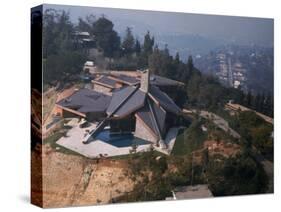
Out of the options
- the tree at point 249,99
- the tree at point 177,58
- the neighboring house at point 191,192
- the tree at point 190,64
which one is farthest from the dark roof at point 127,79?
the tree at point 249,99

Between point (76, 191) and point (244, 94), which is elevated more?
point (244, 94)

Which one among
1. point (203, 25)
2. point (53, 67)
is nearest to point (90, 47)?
point (53, 67)

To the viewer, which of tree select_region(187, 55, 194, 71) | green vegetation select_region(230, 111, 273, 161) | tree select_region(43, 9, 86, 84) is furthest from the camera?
green vegetation select_region(230, 111, 273, 161)

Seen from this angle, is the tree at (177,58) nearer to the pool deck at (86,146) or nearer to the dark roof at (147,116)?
the dark roof at (147,116)

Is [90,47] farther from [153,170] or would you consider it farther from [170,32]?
[153,170]

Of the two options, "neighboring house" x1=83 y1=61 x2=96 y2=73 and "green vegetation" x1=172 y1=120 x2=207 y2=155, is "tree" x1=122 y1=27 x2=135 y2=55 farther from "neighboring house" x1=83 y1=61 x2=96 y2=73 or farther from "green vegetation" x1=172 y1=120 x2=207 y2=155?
"green vegetation" x1=172 y1=120 x2=207 y2=155

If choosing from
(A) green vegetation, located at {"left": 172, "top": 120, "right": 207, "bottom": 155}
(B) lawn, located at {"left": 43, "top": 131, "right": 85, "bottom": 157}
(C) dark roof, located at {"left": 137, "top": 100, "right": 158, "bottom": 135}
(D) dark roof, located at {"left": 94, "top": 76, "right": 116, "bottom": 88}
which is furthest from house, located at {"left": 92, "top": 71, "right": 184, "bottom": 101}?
(B) lawn, located at {"left": 43, "top": 131, "right": 85, "bottom": 157}

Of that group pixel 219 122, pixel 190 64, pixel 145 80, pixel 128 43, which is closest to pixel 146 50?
pixel 128 43
